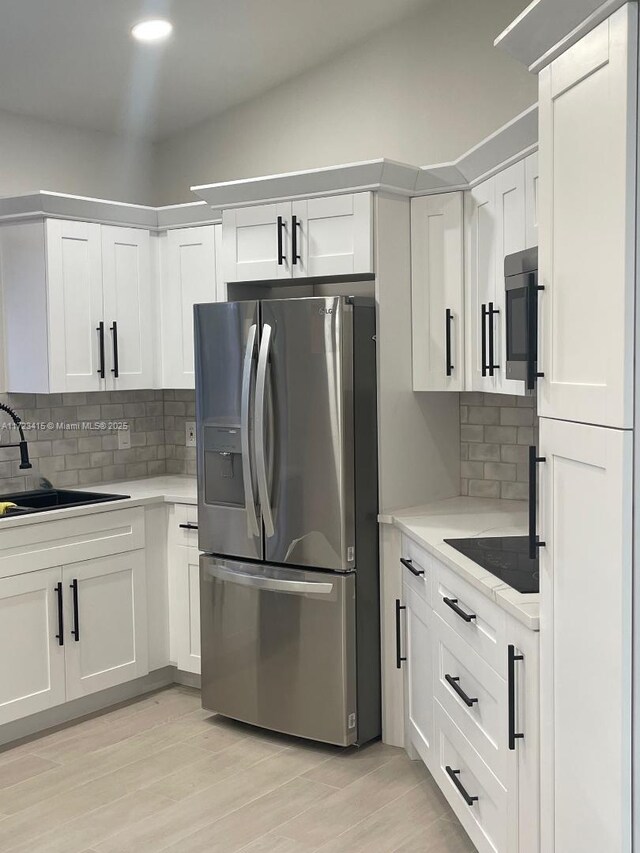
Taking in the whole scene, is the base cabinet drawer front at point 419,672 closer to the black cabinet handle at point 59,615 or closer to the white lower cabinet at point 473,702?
the white lower cabinet at point 473,702

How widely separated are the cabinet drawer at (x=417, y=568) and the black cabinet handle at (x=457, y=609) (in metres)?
0.21

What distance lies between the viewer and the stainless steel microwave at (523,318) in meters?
2.21

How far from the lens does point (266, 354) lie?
138 inches

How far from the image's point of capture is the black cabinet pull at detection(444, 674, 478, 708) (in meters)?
2.66

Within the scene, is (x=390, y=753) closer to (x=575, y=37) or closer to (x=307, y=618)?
(x=307, y=618)

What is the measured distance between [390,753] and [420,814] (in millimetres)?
489

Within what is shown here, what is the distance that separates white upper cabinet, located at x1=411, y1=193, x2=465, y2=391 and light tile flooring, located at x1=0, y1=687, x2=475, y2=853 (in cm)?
148

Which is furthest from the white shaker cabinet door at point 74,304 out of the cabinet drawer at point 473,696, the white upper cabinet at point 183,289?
the cabinet drawer at point 473,696

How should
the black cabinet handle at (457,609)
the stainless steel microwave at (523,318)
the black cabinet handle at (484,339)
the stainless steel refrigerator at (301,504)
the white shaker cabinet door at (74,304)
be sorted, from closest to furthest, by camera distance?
the stainless steel microwave at (523,318) → the black cabinet handle at (457,609) → the black cabinet handle at (484,339) → the stainless steel refrigerator at (301,504) → the white shaker cabinet door at (74,304)

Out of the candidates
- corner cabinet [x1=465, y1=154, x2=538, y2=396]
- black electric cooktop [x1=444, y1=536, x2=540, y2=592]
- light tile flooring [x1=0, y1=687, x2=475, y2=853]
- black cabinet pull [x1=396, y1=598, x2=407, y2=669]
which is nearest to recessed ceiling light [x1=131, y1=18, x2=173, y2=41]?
corner cabinet [x1=465, y1=154, x2=538, y2=396]

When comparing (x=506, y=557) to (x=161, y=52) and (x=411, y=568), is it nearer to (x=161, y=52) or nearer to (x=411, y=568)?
(x=411, y=568)

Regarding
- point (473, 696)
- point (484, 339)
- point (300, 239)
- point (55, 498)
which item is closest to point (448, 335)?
point (484, 339)

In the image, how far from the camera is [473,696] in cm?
267

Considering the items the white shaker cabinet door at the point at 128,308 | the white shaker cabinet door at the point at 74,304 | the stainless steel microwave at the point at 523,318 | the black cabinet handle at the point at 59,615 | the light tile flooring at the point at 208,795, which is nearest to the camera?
the stainless steel microwave at the point at 523,318
